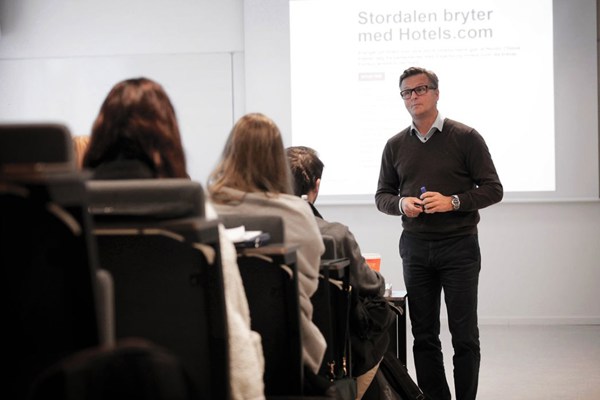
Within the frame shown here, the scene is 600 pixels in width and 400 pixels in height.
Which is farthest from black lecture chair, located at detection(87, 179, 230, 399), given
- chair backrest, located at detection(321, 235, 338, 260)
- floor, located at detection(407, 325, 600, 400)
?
floor, located at detection(407, 325, 600, 400)

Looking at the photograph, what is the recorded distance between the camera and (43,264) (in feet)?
3.31

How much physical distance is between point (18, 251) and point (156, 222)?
0.43 metres

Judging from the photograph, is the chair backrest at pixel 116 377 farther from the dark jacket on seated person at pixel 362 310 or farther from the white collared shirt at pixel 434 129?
the white collared shirt at pixel 434 129

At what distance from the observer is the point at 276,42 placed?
656 centimetres

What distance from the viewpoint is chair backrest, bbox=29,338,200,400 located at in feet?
3.15

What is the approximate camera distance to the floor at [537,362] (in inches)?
171

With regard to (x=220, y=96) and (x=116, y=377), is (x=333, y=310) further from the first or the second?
(x=220, y=96)

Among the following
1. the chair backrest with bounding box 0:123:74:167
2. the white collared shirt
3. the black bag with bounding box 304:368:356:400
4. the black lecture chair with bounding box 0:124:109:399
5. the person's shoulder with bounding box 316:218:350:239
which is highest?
the white collared shirt

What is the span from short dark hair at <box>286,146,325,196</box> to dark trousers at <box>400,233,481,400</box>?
922mm

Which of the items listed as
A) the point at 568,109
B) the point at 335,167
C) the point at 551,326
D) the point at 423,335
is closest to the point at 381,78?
the point at 335,167

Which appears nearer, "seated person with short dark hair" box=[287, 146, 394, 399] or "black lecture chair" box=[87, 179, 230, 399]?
"black lecture chair" box=[87, 179, 230, 399]

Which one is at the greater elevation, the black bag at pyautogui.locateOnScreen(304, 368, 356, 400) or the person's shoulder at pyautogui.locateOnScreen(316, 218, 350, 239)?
the person's shoulder at pyautogui.locateOnScreen(316, 218, 350, 239)

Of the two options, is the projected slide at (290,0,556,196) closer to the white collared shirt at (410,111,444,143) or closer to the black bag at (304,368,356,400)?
the white collared shirt at (410,111,444,143)

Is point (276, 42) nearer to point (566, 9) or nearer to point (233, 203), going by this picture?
point (566, 9)
